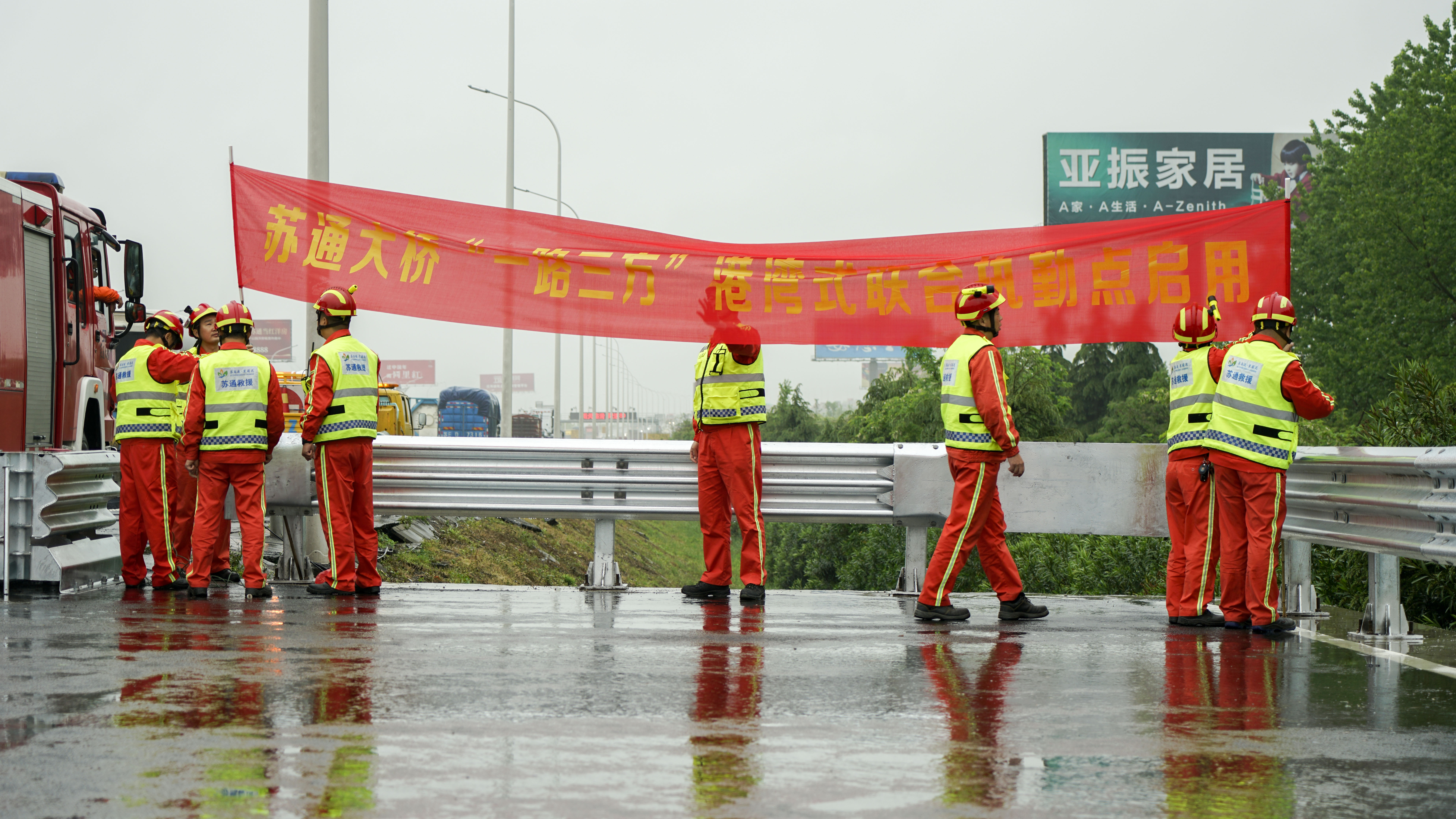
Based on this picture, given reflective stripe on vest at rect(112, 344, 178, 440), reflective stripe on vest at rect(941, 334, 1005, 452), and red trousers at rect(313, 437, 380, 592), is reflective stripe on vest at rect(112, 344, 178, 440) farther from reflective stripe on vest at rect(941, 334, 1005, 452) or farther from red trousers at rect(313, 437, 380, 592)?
reflective stripe on vest at rect(941, 334, 1005, 452)

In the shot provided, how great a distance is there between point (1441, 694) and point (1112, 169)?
48293 millimetres

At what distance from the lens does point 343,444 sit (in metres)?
9.74

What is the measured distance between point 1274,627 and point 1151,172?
4707 centimetres

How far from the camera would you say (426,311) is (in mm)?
10117

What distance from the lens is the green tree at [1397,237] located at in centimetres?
4322

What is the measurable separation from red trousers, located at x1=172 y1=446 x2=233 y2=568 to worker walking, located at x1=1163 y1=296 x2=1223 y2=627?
21.2 feet

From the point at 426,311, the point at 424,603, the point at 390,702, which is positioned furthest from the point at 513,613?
the point at 390,702

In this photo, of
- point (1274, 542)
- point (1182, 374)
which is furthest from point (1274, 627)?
point (1182, 374)

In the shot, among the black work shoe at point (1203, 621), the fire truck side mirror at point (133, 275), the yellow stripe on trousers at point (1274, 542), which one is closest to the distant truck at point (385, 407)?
the fire truck side mirror at point (133, 275)

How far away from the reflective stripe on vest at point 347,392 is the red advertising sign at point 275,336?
4316 inches

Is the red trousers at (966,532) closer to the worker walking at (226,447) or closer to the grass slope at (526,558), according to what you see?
the grass slope at (526,558)

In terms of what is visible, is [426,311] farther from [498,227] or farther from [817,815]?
[817,815]

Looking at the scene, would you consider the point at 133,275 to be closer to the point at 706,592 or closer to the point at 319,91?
the point at 319,91

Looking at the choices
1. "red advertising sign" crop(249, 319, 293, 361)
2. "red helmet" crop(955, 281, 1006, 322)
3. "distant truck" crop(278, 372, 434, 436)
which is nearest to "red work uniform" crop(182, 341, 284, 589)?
"red helmet" crop(955, 281, 1006, 322)
